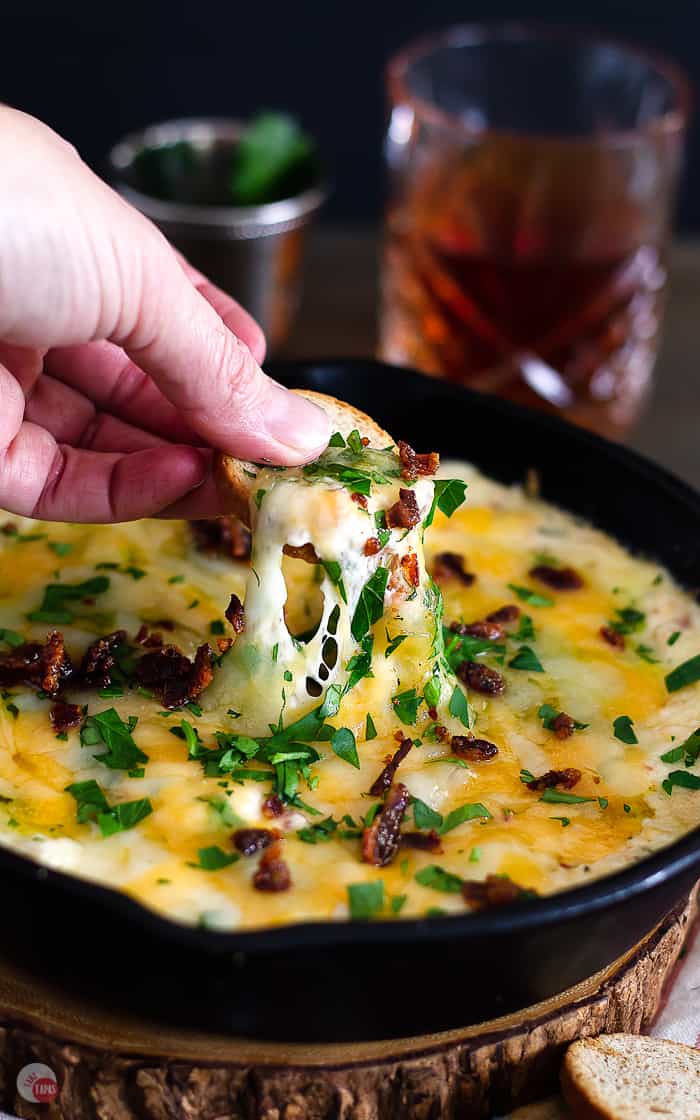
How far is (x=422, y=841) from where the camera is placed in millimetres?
3180

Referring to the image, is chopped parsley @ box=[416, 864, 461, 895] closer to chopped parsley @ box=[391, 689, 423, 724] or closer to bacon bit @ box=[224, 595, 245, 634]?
chopped parsley @ box=[391, 689, 423, 724]

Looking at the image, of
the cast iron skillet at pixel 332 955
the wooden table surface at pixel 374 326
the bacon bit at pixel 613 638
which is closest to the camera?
the cast iron skillet at pixel 332 955

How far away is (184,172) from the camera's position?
21.5ft

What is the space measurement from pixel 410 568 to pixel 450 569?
77cm

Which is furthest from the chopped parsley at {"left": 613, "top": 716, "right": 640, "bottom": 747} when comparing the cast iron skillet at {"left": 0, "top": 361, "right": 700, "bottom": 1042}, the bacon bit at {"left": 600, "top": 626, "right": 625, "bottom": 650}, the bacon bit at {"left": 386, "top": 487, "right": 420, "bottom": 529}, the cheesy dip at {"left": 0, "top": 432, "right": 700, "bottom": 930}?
the bacon bit at {"left": 386, "top": 487, "right": 420, "bottom": 529}

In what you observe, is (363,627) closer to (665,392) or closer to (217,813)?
(217,813)

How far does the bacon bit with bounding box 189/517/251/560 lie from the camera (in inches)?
165

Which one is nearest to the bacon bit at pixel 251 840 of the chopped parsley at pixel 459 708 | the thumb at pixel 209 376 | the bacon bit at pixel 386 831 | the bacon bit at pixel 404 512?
the bacon bit at pixel 386 831

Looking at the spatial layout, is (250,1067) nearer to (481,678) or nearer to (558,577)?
(481,678)

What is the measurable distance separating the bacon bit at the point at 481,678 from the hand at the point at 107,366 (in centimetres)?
72

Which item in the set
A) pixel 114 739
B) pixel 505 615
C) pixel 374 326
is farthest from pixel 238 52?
pixel 114 739

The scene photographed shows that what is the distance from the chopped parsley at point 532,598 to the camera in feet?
13.6

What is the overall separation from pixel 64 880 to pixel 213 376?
3.88 ft

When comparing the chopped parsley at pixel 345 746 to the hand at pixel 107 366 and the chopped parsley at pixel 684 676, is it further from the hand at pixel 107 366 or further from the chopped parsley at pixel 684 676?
the chopped parsley at pixel 684 676
